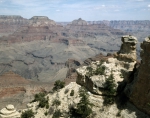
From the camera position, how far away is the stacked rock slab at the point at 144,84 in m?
29.9

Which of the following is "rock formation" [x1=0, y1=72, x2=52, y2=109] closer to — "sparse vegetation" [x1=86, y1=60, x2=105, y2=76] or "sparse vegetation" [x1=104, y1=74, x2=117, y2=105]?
"sparse vegetation" [x1=86, y1=60, x2=105, y2=76]

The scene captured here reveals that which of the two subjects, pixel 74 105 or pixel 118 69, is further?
pixel 118 69

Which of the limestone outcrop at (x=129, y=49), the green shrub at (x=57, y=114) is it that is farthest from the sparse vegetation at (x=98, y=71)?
the green shrub at (x=57, y=114)

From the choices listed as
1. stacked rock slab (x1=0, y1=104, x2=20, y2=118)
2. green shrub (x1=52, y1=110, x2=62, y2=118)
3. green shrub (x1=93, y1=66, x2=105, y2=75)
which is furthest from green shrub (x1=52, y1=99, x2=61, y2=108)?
green shrub (x1=93, y1=66, x2=105, y2=75)

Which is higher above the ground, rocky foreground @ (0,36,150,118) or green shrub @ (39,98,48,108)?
rocky foreground @ (0,36,150,118)

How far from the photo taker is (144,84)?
99.9 feet

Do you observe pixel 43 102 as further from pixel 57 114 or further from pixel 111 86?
pixel 111 86

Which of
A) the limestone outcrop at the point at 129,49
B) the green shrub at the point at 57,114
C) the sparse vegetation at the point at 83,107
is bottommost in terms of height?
the green shrub at the point at 57,114

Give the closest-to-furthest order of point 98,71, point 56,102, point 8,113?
point 8,113 < point 98,71 < point 56,102

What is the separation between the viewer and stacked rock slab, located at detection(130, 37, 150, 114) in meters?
29.9

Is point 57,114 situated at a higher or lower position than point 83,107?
lower

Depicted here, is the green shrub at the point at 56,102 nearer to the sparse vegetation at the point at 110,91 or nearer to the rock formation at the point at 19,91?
the sparse vegetation at the point at 110,91

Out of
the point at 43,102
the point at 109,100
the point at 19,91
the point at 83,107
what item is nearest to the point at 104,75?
the point at 109,100

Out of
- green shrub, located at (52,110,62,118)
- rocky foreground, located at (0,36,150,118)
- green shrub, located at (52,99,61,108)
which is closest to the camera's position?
rocky foreground, located at (0,36,150,118)
